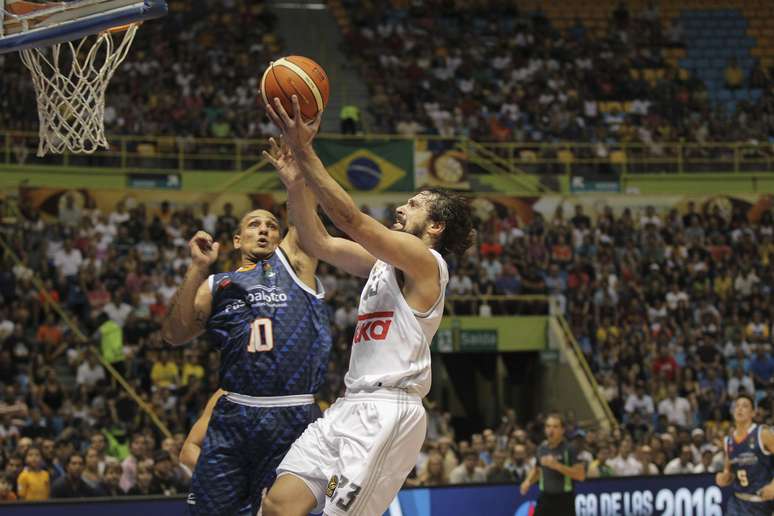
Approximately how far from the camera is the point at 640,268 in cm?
2019

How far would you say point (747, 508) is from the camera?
31.3ft

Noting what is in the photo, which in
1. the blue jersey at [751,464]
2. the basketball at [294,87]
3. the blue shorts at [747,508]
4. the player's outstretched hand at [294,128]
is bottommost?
the blue shorts at [747,508]

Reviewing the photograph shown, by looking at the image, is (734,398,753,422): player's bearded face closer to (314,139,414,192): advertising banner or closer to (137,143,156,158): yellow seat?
(314,139,414,192): advertising banner

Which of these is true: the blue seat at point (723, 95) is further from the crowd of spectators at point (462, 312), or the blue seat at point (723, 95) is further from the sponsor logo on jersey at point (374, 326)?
the sponsor logo on jersey at point (374, 326)

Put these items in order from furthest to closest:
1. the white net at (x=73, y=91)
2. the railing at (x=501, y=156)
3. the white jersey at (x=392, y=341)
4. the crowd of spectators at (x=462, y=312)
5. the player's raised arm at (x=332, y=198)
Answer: the railing at (x=501, y=156) → the crowd of spectators at (x=462, y=312) → the white net at (x=73, y=91) → the white jersey at (x=392, y=341) → the player's raised arm at (x=332, y=198)

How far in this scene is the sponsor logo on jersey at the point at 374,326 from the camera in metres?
5.21

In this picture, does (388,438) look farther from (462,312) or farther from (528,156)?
(528,156)

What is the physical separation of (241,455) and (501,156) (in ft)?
58.8

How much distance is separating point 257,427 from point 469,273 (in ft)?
44.8

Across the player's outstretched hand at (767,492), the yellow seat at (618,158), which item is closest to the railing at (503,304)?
the yellow seat at (618,158)

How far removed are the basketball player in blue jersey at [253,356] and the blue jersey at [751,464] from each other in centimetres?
488

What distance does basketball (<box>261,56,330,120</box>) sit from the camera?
205 inches

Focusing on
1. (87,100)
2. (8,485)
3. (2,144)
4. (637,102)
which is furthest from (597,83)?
(87,100)

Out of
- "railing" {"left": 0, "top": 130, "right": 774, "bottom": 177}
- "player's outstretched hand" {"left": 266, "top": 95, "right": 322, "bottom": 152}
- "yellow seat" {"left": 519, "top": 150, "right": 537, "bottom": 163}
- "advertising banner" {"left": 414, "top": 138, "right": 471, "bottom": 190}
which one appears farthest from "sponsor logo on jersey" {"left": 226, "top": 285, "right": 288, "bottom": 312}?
"yellow seat" {"left": 519, "top": 150, "right": 537, "bottom": 163}
